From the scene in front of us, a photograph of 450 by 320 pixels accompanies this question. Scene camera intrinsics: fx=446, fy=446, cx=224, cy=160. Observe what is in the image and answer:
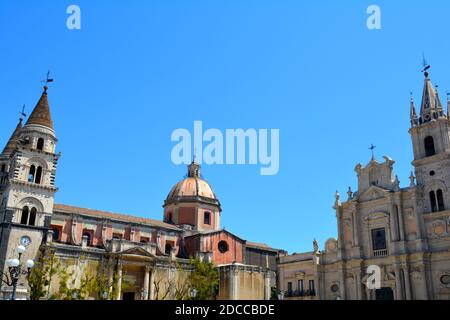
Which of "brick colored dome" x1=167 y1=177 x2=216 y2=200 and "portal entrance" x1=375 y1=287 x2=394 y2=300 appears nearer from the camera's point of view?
"portal entrance" x1=375 y1=287 x2=394 y2=300

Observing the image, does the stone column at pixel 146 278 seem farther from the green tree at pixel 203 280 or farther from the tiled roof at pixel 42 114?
the tiled roof at pixel 42 114

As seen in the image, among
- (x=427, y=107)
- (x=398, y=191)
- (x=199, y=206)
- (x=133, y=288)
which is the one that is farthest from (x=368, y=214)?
(x=133, y=288)

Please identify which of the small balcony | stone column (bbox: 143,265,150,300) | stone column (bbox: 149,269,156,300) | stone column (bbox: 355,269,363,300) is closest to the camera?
the small balcony

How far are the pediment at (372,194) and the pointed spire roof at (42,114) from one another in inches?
A: 1246

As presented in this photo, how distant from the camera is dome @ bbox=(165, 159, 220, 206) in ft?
183

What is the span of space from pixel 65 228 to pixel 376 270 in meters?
30.3

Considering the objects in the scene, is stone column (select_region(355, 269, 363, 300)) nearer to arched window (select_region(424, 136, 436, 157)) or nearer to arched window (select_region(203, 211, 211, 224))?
arched window (select_region(424, 136, 436, 157))

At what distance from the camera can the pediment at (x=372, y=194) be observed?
43031 mm

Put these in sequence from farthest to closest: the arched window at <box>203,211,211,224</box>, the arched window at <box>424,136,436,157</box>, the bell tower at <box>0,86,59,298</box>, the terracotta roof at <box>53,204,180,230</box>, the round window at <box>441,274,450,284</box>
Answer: the arched window at <box>203,211,211,224</box>
the terracotta roof at <box>53,204,180,230</box>
the arched window at <box>424,136,436,157</box>
the bell tower at <box>0,86,59,298</box>
the round window at <box>441,274,450,284</box>

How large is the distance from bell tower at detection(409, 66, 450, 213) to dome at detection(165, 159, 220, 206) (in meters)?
25.2

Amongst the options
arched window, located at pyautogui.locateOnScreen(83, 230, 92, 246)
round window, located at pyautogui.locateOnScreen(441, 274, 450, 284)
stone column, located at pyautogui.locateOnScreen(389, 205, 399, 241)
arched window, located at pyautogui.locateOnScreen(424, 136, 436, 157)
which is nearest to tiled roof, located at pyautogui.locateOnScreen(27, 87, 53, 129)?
arched window, located at pyautogui.locateOnScreen(83, 230, 92, 246)
